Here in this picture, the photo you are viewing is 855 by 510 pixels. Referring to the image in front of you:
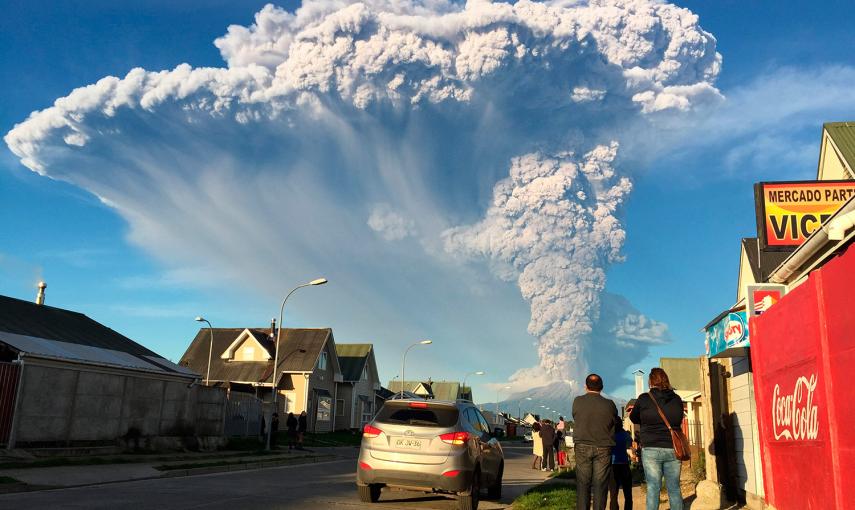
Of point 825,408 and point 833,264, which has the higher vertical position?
point 833,264

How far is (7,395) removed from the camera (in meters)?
17.8

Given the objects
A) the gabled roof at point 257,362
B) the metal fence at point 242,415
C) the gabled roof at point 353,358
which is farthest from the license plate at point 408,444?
the gabled roof at point 353,358

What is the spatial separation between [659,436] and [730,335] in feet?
11.8

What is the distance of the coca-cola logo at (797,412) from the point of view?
7023 mm

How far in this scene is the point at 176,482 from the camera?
13.9 meters

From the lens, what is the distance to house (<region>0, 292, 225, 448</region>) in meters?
18.3

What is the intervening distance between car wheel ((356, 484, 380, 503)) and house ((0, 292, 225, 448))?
11986 mm

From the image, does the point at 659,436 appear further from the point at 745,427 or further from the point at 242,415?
the point at 242,415

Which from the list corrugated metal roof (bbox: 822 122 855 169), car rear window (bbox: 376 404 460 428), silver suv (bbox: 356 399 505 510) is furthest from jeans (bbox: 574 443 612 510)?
corrugated metal roof (bbox: 822 122 855 169)

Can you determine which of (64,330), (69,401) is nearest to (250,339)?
(64,330)

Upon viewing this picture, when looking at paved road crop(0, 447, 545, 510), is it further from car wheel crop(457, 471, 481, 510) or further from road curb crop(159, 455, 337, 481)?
car wheel crop(457, 471, 481, 510)

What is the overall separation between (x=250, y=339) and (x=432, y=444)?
41.8 m

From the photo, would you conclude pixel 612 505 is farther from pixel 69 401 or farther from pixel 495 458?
pixel 69 401

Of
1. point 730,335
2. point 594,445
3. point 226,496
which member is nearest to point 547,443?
point 730,335
